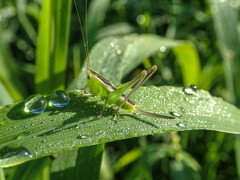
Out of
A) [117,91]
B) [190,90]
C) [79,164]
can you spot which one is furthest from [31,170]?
[190,90]

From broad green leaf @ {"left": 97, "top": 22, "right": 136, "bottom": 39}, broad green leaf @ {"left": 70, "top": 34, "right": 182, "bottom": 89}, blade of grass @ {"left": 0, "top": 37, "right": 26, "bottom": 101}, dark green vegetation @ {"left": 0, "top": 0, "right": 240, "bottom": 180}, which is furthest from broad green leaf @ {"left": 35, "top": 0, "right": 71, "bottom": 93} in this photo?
broad green leaf @ {"left": 97, "top": 22, "right": 136, "bottom": 39}

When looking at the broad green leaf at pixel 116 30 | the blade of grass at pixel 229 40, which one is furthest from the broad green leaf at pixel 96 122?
the broad green leaf at pixel 116 30

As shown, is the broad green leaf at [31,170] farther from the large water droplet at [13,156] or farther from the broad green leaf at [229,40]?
the broad green leaf at [229,40]

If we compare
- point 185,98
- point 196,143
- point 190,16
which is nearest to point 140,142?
point 196,143

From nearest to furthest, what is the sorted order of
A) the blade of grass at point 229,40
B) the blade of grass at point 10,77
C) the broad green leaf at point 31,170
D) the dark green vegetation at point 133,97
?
the dark green vegetation at point 133,97
the broad green leaf at point 31,170
the blade of grass at point 229,40
the blade of grass at point 10,77

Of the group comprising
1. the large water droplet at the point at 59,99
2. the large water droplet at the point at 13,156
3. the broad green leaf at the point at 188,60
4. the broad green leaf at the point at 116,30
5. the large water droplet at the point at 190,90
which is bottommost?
the broad green leaf at the point at 188,60

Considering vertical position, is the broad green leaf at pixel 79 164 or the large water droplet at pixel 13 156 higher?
the large water droplet at pixel 13 156
